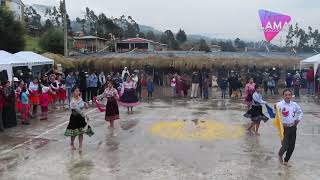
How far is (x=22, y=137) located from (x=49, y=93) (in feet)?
20.4

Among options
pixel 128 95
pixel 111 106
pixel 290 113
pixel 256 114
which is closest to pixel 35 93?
pixel 111 106

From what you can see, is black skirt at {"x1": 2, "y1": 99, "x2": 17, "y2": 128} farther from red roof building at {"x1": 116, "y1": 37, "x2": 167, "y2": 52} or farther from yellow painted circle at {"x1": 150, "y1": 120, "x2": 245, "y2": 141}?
red roof building at {"x1": 116, "y1": 37, "x2": 167, "y2": 52}

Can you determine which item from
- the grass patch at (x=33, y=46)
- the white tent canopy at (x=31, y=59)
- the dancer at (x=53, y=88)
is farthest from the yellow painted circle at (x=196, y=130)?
the grass patch at (x=33, y=46)

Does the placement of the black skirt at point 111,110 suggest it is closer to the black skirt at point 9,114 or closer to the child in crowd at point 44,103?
the black skirt at point 9,114

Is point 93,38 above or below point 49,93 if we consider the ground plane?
above

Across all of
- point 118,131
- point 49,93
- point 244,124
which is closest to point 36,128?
point 118,131

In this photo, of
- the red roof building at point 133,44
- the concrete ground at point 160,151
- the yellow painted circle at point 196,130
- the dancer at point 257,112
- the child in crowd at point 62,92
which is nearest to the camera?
the concrete ground at point 160,151

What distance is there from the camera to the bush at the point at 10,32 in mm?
36906

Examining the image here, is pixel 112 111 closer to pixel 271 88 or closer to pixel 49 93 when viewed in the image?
pixel 49 93

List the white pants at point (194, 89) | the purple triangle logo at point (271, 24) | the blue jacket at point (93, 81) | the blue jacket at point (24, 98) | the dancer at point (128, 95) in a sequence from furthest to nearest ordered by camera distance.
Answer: the purple triangle logo at point (271, 24)
the white pants at point (194, 89)
the blue jacket at point (93, 81)
the dancer at point (128, 95)
the blue jacket at point (24, 98)

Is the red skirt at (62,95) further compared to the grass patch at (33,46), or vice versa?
the grass patch at (33,46)

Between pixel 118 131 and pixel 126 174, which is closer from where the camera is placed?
pixel 126 174

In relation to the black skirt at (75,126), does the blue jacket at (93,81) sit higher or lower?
higher

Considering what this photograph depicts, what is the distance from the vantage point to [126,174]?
1063 centimetres
